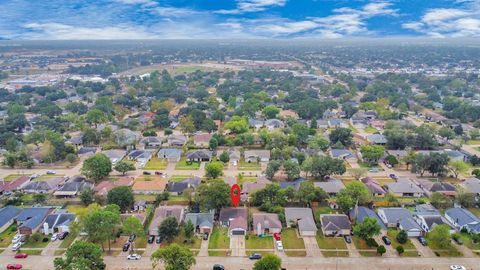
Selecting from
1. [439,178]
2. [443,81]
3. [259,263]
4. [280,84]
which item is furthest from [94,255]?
[443,81]

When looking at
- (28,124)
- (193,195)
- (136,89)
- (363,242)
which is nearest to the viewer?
(363,242)

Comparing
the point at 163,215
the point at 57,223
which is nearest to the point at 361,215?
the point at 163,215

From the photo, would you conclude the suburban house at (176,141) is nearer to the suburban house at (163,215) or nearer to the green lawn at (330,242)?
the suburban house at (163,215)

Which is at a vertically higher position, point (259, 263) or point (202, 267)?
point (259, 263)

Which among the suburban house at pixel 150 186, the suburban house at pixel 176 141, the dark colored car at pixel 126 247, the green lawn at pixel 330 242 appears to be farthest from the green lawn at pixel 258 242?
the suburban house at pixel 176 141

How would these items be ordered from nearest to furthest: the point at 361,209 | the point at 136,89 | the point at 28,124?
the point at 361,209 → the point at 28,124 → the point at 136,89

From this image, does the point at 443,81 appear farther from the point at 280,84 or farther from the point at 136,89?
the point at 136,89
